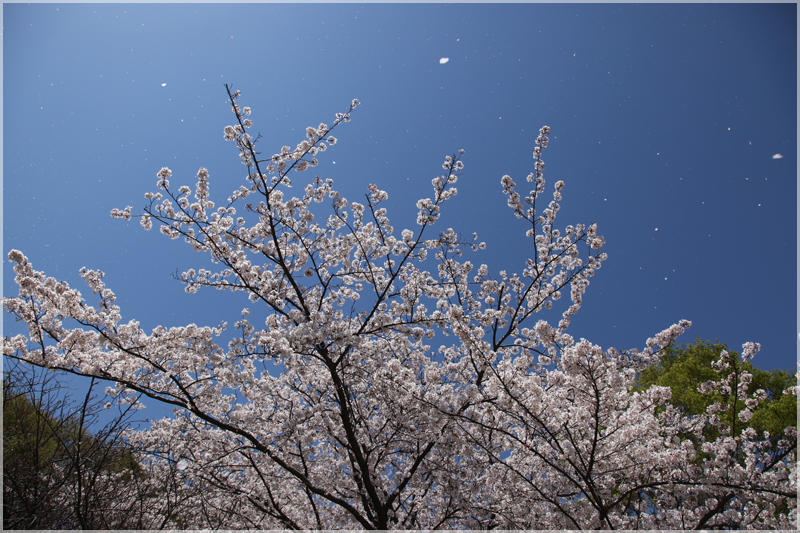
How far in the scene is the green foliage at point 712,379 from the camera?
1041cm

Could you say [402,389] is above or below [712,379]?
below

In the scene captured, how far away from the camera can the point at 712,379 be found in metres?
13.6

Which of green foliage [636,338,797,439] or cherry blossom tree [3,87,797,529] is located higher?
green foliage [636,338,797,439]

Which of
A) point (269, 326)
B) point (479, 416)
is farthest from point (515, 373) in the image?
point (269, 326)

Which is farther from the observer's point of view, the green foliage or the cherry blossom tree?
the green foliage

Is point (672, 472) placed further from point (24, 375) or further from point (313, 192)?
point (24, 375)

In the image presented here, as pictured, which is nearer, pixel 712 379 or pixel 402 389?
pixel 402 389

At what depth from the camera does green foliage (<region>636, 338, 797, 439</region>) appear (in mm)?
10406

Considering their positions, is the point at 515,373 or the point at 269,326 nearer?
the point at 515,373

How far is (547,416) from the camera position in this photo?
5.42 m

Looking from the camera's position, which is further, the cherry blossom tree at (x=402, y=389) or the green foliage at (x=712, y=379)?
the green foliage at (x=712, y=379)

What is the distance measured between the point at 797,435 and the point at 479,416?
12.6ft

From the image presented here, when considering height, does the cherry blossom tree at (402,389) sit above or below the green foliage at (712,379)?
below

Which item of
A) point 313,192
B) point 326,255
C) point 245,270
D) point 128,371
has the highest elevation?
point 313,192
